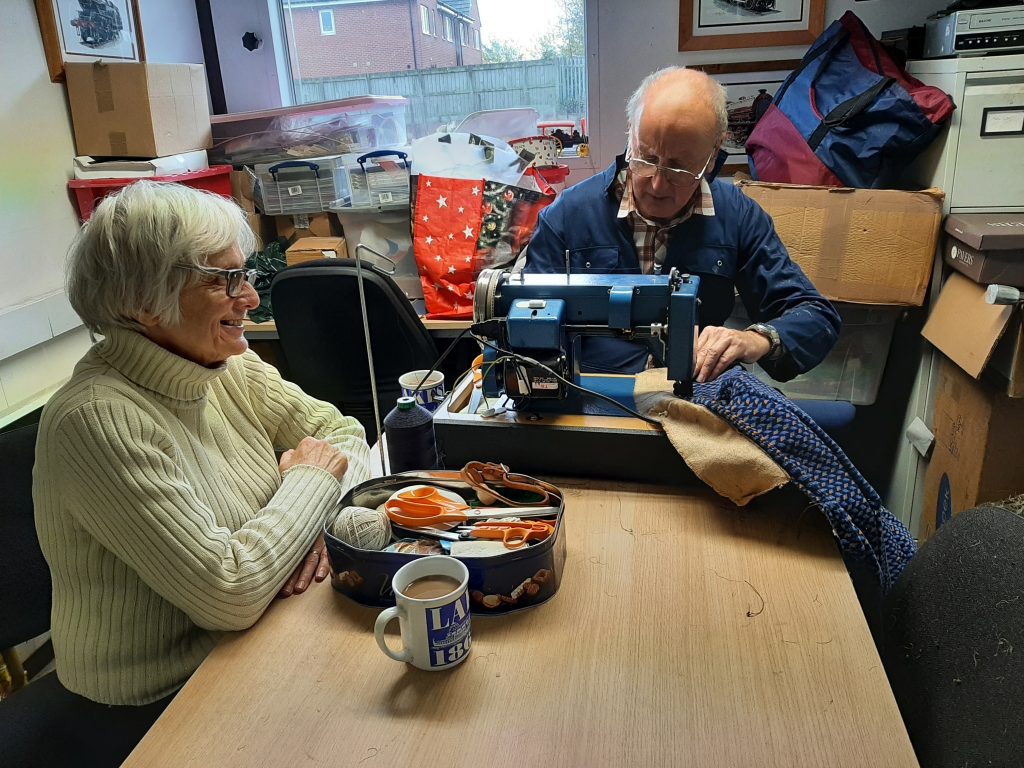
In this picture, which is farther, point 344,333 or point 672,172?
point 344,333

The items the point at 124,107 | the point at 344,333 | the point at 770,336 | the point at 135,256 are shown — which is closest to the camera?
the point at 135,256

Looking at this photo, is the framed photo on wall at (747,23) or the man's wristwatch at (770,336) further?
the framed photo on wall at (747,23)

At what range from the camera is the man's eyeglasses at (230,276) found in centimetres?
116

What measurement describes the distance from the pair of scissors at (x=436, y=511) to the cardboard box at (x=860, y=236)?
1.63 meters

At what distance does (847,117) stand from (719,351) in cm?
129

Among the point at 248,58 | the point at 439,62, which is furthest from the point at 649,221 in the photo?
the point at 248,58

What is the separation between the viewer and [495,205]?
8.96ft

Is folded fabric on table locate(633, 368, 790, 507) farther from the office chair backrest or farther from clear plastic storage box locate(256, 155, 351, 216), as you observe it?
clear plastic storage box locate(256, 155, 351, 216)

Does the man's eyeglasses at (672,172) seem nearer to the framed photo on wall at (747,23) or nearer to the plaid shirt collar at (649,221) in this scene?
the plaid shirt collar at (649,221)

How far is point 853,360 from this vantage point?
249 cm

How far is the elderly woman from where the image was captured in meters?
1.01

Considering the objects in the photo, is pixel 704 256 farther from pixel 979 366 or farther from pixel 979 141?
pixel 979 141

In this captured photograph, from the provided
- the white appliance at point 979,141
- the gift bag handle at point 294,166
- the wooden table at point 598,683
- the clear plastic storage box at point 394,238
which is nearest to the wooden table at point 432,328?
the clear plastic storage box at point 394,238

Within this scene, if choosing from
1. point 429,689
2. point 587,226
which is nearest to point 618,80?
point 587,226
